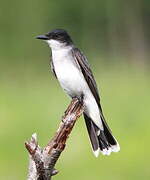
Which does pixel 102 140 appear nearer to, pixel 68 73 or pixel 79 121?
pixel 68 73

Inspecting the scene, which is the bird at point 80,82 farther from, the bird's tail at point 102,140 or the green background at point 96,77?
the green background at point 96,77

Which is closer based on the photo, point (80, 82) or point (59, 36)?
point (80, 82)

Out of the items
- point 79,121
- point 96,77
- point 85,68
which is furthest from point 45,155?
point 96,77

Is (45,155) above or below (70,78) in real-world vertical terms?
above

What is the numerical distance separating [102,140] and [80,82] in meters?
0.44

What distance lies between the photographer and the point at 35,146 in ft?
14.8

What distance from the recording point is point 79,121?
11.7 metres

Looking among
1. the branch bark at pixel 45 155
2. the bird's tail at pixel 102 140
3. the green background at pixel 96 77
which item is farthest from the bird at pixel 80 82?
the green background at pixel 96 77

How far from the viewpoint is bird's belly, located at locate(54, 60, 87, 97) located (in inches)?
262

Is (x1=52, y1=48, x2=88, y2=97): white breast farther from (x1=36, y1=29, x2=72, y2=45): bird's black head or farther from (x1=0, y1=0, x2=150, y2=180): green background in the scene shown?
(x1=0, y1=0, x2=150, y2=180): green background

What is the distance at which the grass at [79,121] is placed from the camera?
9609mm

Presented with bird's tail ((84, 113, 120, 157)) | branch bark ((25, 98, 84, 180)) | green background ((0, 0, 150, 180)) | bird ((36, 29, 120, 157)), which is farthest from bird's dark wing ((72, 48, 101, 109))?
green background ((0, 0, 150, 180))

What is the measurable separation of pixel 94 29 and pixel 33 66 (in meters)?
3.54
